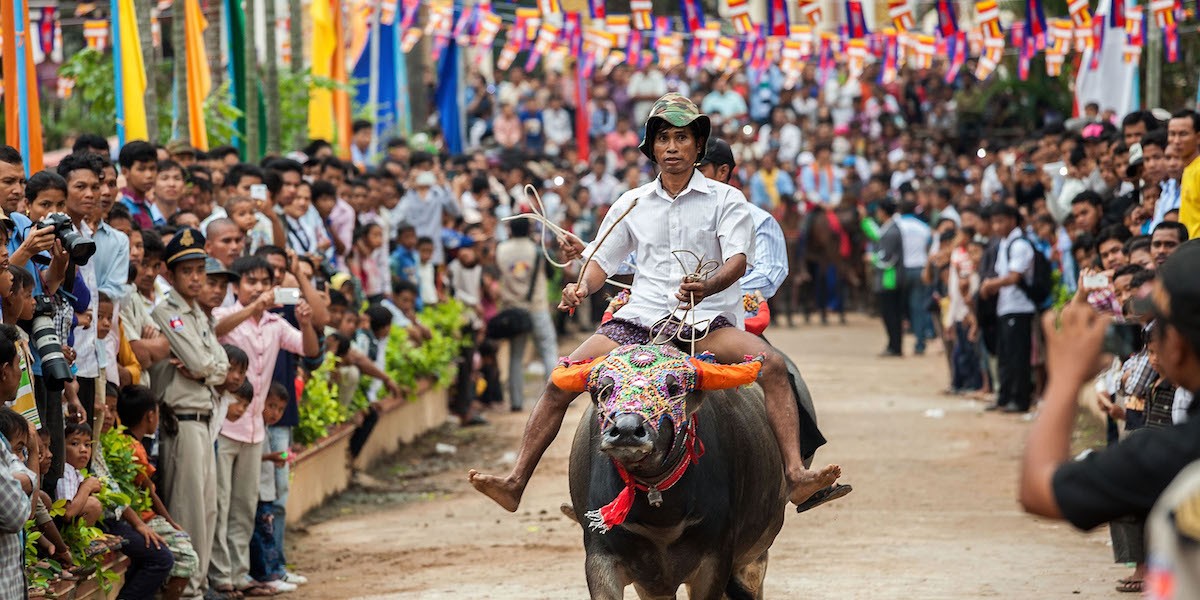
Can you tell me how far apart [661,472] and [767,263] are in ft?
8.86

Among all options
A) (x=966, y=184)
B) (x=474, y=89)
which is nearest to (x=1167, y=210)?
(x=966, y=184)

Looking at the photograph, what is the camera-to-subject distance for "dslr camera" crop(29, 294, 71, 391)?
25.6ft

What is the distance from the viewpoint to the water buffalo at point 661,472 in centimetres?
693

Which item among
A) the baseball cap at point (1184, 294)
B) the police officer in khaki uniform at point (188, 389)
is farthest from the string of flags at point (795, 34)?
the baseball cap at point (1184, 294)

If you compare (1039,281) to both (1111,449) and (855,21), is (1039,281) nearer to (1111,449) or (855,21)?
(855,21)

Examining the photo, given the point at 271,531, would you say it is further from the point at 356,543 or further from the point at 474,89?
the point at 474,89

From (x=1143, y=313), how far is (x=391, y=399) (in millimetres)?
12713

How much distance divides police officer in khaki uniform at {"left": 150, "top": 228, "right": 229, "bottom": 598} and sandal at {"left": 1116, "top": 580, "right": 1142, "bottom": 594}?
5.39 m

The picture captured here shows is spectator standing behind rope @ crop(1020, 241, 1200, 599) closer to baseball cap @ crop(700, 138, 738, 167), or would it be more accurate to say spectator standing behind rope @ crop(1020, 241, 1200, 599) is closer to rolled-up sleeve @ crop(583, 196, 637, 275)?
rolled-up sleeve @ crop(583, 196, 637, 275)

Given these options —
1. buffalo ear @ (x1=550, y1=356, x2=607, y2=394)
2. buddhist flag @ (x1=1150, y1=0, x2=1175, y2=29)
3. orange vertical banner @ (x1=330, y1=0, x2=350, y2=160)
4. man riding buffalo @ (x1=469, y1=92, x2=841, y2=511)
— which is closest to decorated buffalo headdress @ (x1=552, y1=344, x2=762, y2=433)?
buffalo ear @ (x1=550, y1=356, x2=607, y2=394)

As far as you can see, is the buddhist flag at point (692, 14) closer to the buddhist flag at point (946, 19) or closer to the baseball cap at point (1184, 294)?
the buddhist flag at point (946, 19)

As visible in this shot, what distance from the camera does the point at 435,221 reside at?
19844mm

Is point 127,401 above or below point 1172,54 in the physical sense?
below

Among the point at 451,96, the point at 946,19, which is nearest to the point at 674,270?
the point at 946,19
